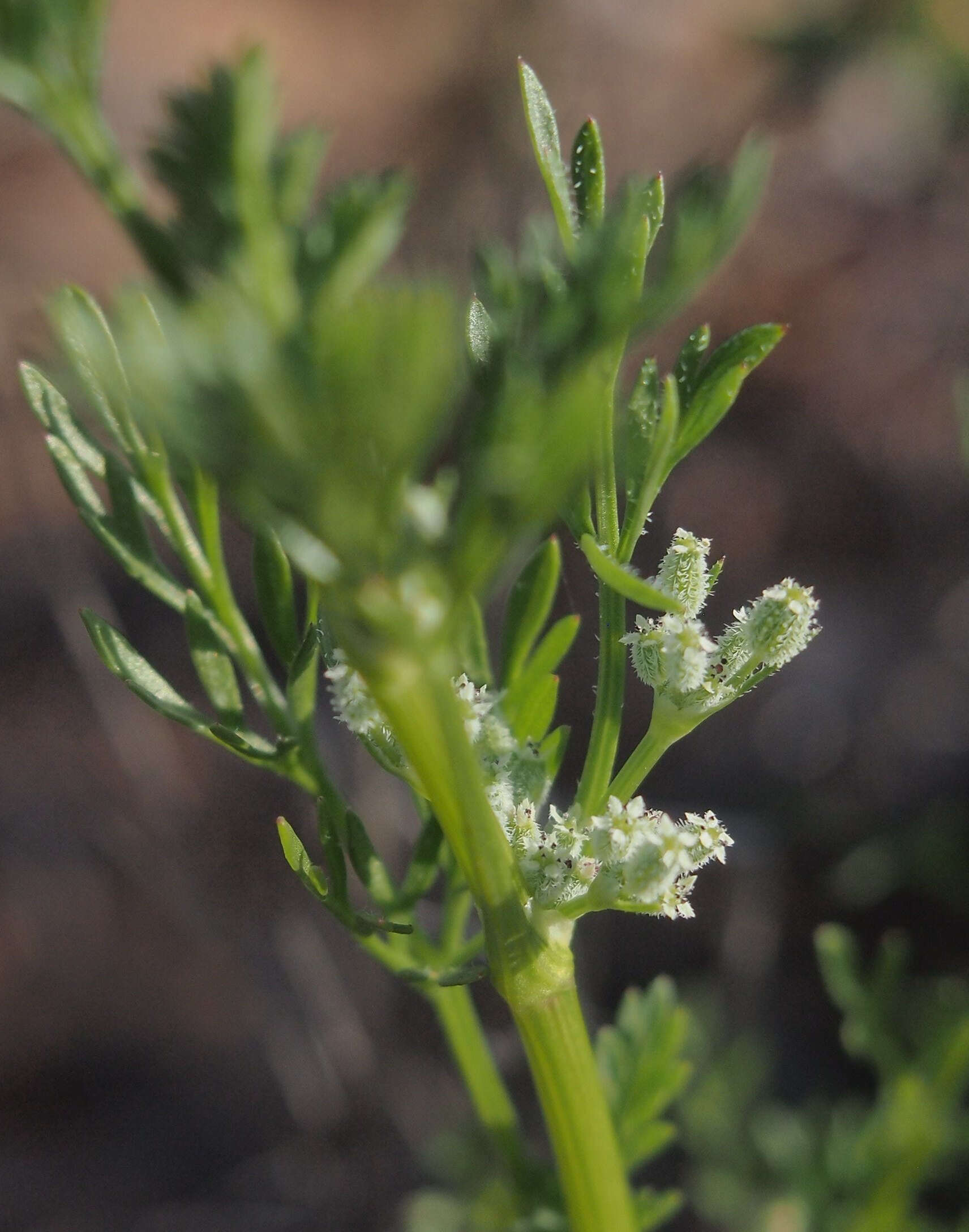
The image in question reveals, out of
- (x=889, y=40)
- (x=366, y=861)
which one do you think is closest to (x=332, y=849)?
(x=366, y=861)

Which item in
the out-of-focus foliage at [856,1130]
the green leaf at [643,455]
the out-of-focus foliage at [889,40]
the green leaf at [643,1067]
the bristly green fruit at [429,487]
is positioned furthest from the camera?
the out-of-focus foliage at [889,40]

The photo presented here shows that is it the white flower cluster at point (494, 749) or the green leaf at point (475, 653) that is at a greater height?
the green leaf at point (475, 653)

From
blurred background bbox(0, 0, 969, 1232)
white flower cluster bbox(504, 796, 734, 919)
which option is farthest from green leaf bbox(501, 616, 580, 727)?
blurred background bbox(0, 0, 969, 1232)

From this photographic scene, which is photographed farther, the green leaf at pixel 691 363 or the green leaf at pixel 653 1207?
the green leaf at pixel 653 1207

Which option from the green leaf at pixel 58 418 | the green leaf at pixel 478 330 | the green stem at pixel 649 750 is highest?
the green leaf at pixel 58 418

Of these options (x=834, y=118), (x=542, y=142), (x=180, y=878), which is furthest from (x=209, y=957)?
(x=834, y=118)

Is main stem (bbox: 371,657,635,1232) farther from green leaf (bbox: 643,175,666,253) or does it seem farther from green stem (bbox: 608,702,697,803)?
green leaf (bbox: 643,175,666,253)

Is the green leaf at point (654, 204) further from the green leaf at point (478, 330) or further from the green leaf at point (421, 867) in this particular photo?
the green leaf at point (421, 867)

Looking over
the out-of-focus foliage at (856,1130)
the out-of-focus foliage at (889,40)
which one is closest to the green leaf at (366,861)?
the out-of-focus foliage at (856,1130)
